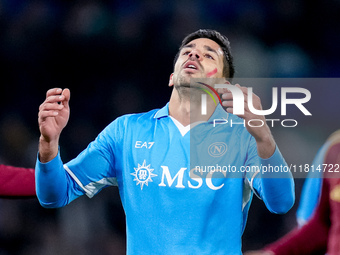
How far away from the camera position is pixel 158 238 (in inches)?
81.4

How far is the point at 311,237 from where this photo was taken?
1735 mm

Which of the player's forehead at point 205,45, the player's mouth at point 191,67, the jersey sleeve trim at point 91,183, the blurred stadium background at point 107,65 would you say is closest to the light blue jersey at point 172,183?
the jersey sleeve trim at point 91,183

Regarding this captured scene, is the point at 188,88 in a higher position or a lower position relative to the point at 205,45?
lower

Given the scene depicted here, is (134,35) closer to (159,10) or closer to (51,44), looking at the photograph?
(159,10)

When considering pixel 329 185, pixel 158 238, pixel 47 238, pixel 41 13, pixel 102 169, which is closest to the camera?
pixel 329 185

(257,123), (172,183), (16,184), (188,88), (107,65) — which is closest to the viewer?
(257,123)

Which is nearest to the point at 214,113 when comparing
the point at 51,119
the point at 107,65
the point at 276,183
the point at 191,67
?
the point at 191,67

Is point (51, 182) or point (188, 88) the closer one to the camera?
point (51, 182)

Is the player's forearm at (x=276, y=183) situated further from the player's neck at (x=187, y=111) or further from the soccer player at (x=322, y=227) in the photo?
the player's neck at (x=187, y=111)

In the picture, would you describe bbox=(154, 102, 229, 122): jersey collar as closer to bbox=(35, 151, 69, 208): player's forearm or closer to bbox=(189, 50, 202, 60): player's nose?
bbox=(189, 50, 202, 60): player's nose

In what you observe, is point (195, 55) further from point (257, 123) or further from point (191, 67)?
point (257, 123)

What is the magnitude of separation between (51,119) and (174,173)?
0.58 meters

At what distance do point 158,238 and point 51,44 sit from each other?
2562mm

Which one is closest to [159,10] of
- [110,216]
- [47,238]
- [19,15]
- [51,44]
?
[51,44]
